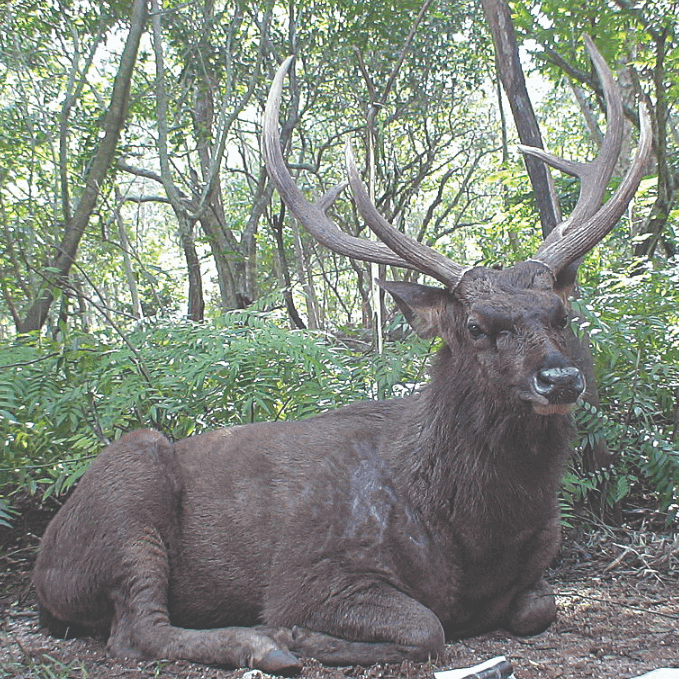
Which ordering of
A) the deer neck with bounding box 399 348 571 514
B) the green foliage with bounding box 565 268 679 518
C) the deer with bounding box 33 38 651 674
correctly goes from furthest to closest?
the green foliage with bounding box 565 268 679 518 → the deer neck with bounding box 399 348 571 514 → the deer with bounding box 33 38 651 674

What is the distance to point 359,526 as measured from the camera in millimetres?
Answer: 3744

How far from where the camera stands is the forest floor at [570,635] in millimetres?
3184

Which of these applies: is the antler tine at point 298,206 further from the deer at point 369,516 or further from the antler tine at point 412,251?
the antler tine at point 412,251

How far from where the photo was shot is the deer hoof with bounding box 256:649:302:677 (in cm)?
321

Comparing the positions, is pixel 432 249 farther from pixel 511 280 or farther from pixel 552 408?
pixel 552 408

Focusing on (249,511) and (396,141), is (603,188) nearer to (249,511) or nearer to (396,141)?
(249,511)

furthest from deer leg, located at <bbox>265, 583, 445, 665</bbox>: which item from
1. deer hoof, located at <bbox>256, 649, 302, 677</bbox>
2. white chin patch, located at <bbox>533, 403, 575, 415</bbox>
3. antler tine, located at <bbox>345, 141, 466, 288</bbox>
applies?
antler tine, located at <bbox>345, 141, 466, 288</bbox>

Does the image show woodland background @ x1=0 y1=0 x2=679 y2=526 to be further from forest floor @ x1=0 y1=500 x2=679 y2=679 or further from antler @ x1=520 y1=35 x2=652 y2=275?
antler @ x1=520 y1=35 x2=652 y2=275

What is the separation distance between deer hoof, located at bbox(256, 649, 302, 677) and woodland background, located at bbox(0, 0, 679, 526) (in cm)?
191

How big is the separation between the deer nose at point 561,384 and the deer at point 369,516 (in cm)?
2

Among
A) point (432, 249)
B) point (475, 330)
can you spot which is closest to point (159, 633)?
point (475, 330)

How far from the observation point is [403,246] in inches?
160

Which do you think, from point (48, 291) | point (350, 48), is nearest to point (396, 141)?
point (350, 48)

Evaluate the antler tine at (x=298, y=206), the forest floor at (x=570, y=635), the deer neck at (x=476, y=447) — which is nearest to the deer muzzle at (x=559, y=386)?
the deer neck at (x=476, y=447)
